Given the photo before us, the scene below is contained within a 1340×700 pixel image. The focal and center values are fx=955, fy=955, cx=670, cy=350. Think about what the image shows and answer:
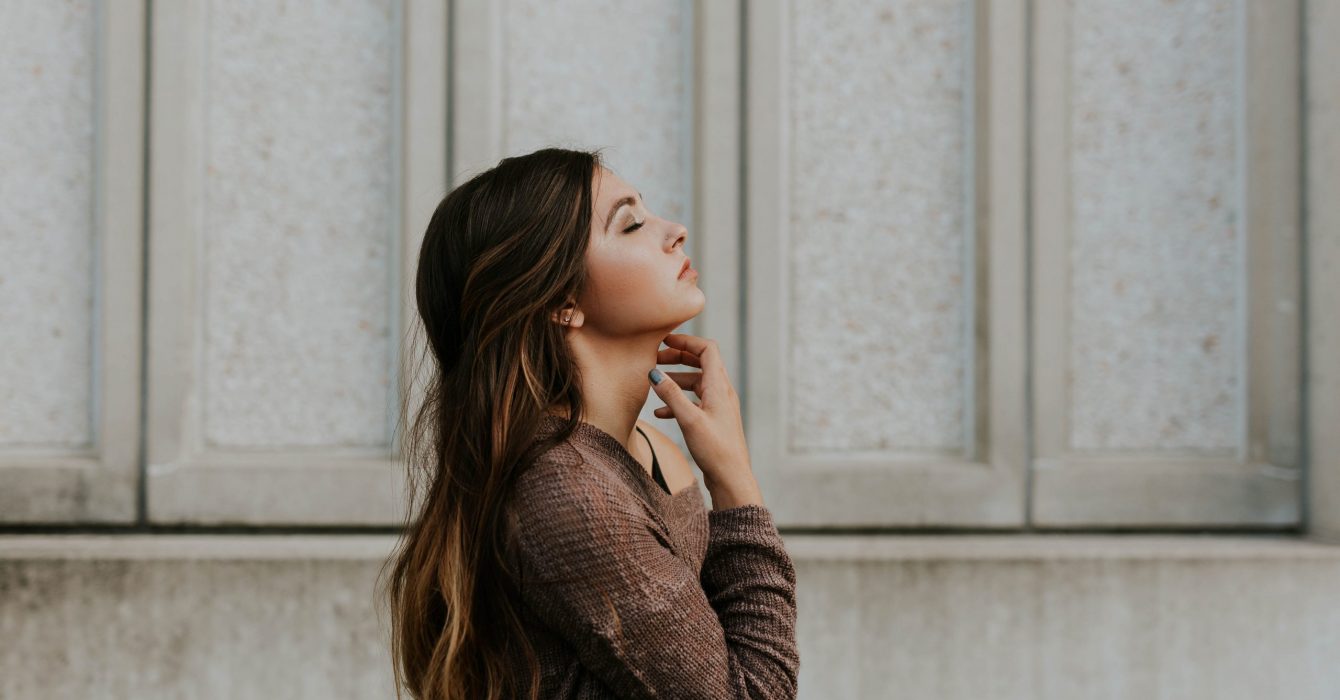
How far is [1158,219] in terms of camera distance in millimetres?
3568

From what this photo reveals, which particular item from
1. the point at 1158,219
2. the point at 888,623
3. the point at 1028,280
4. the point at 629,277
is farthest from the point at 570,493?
the point at 1158,219

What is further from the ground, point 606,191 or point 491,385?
point 606,191

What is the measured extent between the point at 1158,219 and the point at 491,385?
9.55 feet

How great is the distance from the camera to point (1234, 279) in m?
3.56

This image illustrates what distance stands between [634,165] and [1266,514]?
2.64 m

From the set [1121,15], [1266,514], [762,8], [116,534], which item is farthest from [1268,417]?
[116,534]

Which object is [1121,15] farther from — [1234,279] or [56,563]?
[56,563]

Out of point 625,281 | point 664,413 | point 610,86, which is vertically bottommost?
point 664,413

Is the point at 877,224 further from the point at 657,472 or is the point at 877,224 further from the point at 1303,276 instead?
the point at 657,472

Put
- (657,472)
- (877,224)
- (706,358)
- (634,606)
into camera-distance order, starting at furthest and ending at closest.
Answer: (877,224), (657,472), (706,358), (634,606)

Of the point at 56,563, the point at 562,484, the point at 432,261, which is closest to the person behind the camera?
the point at 562,484

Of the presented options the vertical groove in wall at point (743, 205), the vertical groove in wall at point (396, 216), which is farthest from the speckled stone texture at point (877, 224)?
the vertical groove in wall at point (396, 216)

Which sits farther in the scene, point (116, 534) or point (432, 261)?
point (116, 534)

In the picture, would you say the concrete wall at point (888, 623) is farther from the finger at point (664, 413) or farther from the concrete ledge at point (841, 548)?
the finger at point (664, 413)
